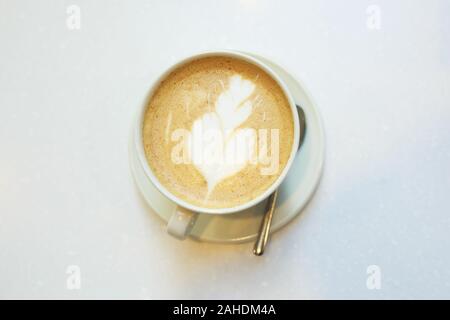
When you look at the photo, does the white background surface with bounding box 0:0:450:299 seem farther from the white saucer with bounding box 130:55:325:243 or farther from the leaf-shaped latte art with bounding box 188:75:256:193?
the leaf-shaped latte art with bounding box 188:75:256:193

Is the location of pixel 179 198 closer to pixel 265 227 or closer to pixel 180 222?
pixel 180 222

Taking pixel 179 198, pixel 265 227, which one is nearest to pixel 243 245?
pixel 265 227

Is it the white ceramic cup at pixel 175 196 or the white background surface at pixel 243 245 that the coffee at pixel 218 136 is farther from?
the white background surface at pixel 243 245

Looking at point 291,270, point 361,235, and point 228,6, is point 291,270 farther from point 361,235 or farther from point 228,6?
point 228,6

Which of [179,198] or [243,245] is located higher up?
[179,198]

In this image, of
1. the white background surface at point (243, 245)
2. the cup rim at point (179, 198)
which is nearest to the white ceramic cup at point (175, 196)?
the cup rim at point (179, 198)

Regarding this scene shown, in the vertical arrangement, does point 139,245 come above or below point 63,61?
below
